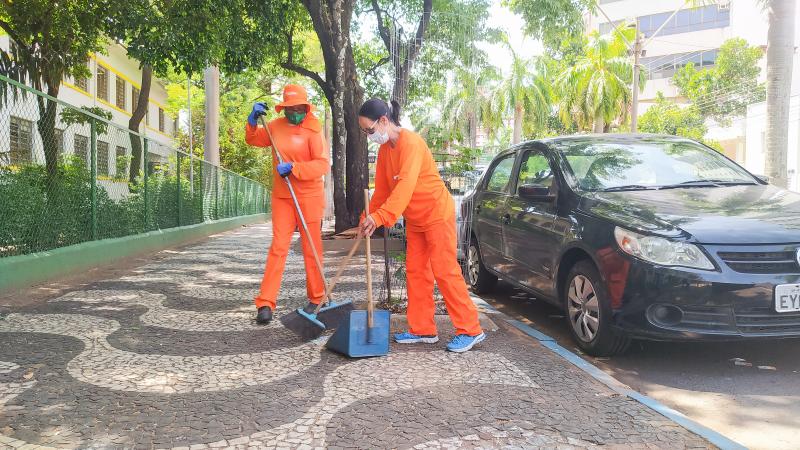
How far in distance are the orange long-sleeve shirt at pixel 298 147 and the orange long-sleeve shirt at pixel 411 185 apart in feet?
2.59

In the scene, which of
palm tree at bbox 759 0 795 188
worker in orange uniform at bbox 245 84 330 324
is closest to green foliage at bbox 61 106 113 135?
worker in orange uniform at bbox 245 84 330 324

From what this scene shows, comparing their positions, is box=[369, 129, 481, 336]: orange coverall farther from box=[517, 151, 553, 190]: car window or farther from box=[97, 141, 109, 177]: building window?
box=[97, 141, 109, 177]: building window

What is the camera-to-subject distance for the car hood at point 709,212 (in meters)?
3.93

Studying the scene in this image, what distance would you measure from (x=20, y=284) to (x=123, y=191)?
3296 mm

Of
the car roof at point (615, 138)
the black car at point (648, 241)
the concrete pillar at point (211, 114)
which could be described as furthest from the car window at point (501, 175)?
the concrete pillar at point (211, 114)

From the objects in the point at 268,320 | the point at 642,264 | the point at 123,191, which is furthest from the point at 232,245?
the point at 642,264

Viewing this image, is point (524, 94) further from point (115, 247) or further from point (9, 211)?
point (9, 211)

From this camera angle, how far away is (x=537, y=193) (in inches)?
197

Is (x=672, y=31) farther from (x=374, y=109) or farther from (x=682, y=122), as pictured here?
(x=374, y=109)

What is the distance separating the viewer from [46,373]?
374cm

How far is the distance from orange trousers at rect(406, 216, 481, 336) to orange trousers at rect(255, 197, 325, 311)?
967 millimetres

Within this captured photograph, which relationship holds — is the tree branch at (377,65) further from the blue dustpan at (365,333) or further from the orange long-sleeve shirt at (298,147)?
the blue dustpan at (365,333)

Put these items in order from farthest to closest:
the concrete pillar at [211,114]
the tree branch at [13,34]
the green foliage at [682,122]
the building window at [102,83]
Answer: the green foliage at [682,122] < the building window at [102,83] < the concrete pillar at [211,114] < the tree branch at [13,34]

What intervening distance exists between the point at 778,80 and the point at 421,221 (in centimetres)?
935
